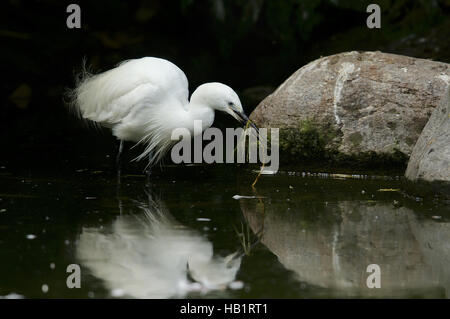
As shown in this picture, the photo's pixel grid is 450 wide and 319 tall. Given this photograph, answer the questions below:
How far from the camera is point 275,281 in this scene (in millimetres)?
3910

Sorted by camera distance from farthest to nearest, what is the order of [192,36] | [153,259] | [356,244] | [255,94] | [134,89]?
[192,36]
[255,94]
[134,89]
[356,244]
[153,259]

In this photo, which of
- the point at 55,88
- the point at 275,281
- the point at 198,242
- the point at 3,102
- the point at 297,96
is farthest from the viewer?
the point at 55,88

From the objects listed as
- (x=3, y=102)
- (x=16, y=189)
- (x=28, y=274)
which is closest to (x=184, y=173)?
(x=16, y=189)

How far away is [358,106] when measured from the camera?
7.16m

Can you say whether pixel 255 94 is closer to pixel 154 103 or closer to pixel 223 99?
pixel 154 103

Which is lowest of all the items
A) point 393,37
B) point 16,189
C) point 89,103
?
point 16,189

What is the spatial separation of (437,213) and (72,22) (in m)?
9.68

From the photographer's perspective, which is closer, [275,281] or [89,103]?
[275,281]

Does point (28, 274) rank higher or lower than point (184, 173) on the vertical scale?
lower

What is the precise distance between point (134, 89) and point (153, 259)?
3146mm

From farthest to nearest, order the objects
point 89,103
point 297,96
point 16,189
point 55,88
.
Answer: point 55,88 < point 89,103 < point 297,96 < point 16,189

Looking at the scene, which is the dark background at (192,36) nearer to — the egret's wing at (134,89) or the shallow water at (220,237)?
the egret's wing at (134,89)

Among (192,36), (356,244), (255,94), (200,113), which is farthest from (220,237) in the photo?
(192,36)

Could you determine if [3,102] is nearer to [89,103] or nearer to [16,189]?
[89,103]
